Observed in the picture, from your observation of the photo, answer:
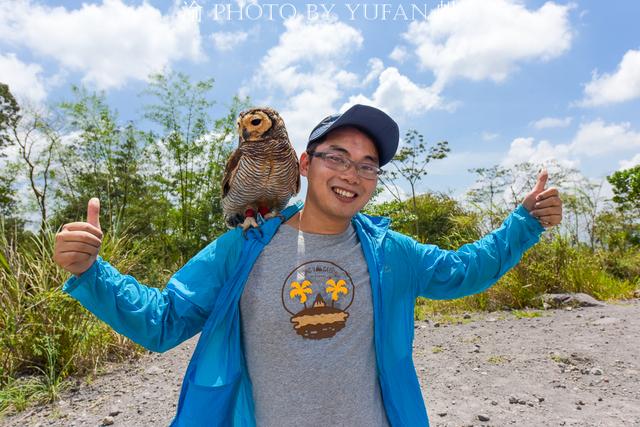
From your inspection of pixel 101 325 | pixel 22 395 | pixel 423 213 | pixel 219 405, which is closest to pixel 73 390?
pixel 22 395

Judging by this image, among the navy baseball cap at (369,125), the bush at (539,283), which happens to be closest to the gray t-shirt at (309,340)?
the navy baseball cap at (369,125)

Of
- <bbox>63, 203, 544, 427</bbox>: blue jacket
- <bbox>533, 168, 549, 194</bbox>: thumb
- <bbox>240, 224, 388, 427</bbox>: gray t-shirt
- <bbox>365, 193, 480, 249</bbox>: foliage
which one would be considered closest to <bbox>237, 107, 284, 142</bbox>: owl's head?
<bbox>63, 203, 544, 427</bbox>: blue jacket

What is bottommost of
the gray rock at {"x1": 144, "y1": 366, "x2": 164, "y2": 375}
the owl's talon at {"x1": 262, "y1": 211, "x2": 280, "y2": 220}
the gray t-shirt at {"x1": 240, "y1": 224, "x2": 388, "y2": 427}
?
the gray rock at {"x1": 144, "y1": 366, "x2": 164, "y2": 375}

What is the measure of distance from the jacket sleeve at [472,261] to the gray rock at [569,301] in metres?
5.04

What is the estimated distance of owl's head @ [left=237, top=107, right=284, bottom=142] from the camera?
179cm

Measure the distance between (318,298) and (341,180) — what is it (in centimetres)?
37

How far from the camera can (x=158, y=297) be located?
1326 mm

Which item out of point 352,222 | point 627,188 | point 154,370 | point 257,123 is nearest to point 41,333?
point 154,370

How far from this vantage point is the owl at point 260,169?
5.91 feet

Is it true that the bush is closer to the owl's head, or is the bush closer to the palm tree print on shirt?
the owl's head

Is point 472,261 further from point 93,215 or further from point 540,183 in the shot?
point 93,215

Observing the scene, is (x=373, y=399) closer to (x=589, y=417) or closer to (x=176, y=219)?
(x=589, y=417)

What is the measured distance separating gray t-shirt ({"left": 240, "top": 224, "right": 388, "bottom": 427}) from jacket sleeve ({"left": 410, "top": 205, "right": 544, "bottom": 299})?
256mm

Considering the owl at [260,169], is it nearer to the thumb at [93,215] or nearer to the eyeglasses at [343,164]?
the eyeglasses at [343,164]
